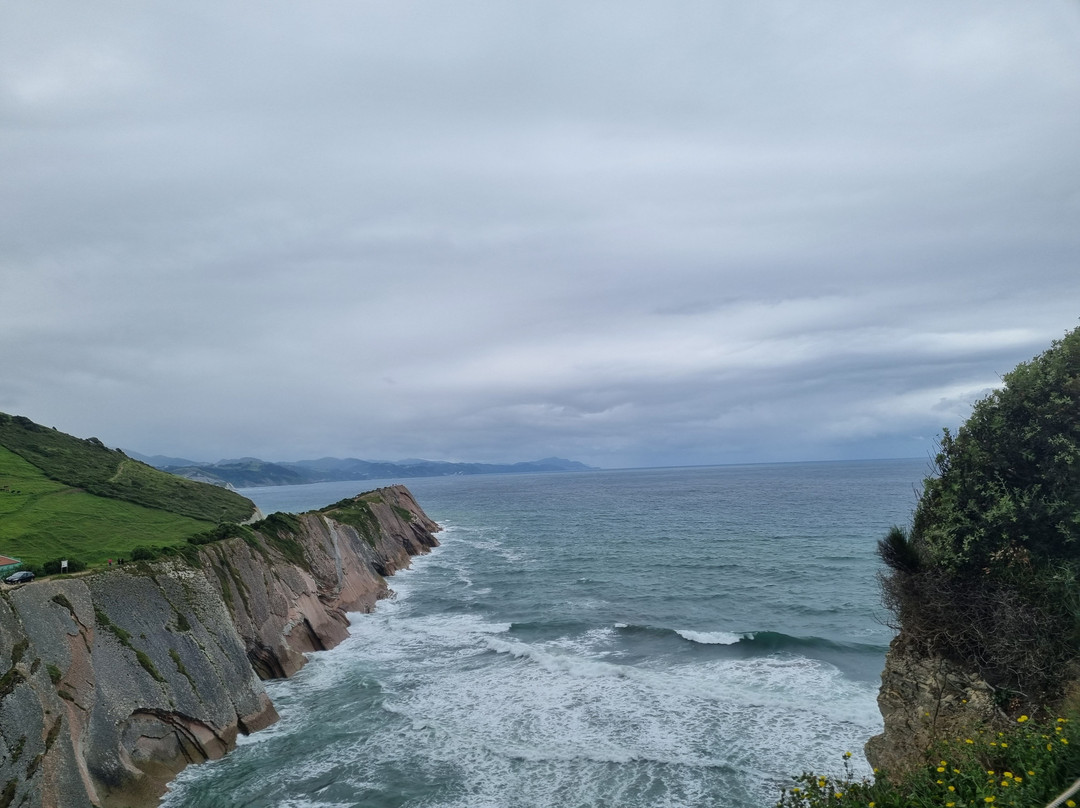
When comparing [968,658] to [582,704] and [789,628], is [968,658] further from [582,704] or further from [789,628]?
[789,628]

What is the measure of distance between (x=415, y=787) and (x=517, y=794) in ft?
11.7

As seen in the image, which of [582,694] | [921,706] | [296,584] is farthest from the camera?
[296,584]

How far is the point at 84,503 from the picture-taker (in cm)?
3953

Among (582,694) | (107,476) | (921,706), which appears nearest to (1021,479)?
(921,706)

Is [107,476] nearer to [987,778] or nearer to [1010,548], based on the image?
[987,778]

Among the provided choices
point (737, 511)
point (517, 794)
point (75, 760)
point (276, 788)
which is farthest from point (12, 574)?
point (737, 511)

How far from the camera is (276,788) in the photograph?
64.8ft

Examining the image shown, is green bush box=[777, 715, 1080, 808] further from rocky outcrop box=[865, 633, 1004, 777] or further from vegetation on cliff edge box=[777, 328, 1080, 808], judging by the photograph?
rocky outcrop box=[865, 633, 1004, 777]

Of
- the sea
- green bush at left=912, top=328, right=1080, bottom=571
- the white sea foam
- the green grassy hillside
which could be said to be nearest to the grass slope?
the green grassy hillside

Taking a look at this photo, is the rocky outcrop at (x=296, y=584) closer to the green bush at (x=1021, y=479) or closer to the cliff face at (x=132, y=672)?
the cliff face at (x=132, y=672)

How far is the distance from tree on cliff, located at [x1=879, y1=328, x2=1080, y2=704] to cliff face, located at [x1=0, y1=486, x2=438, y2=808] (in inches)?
927

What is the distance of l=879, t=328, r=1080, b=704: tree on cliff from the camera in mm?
12227

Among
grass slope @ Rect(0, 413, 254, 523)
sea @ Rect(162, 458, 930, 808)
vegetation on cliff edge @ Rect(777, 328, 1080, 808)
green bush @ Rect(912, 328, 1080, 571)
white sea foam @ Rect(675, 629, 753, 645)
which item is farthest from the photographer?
grass slope @ Rect(0, 413, 254, 523)

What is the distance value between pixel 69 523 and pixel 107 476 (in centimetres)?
1867
